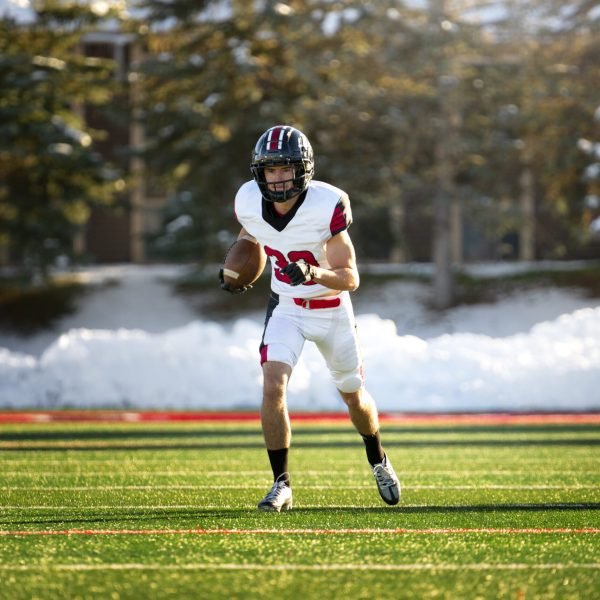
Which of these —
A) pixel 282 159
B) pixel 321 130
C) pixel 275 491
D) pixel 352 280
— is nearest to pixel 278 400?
pixel 275 491

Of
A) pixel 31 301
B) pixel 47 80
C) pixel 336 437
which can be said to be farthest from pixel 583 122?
pixel 336 437

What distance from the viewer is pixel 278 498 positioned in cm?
639

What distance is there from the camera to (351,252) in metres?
6.63

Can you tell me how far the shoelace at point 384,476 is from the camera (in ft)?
21.8

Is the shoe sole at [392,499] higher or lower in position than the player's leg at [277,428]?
lower

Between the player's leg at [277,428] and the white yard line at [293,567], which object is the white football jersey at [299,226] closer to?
the player's leg at [277,428]

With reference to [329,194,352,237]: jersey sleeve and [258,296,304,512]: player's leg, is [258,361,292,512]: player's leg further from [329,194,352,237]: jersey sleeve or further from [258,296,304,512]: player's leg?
[329,194,352,237]: jersey sleeve

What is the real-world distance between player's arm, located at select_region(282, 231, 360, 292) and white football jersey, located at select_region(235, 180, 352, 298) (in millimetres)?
66

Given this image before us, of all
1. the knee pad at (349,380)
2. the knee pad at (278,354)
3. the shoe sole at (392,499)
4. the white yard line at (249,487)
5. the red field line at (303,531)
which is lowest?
the white yard line at (249,487)

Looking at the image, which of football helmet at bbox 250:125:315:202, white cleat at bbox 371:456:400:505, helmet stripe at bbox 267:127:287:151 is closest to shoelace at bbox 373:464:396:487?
white cleat at bbox 371:456:400:505

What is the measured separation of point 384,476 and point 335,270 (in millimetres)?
1112

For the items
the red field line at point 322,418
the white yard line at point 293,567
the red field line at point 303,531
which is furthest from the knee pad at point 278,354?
the red field line at point 322,418

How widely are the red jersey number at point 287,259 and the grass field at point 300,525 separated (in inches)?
47.0

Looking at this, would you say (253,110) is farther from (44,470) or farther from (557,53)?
(44,470)
